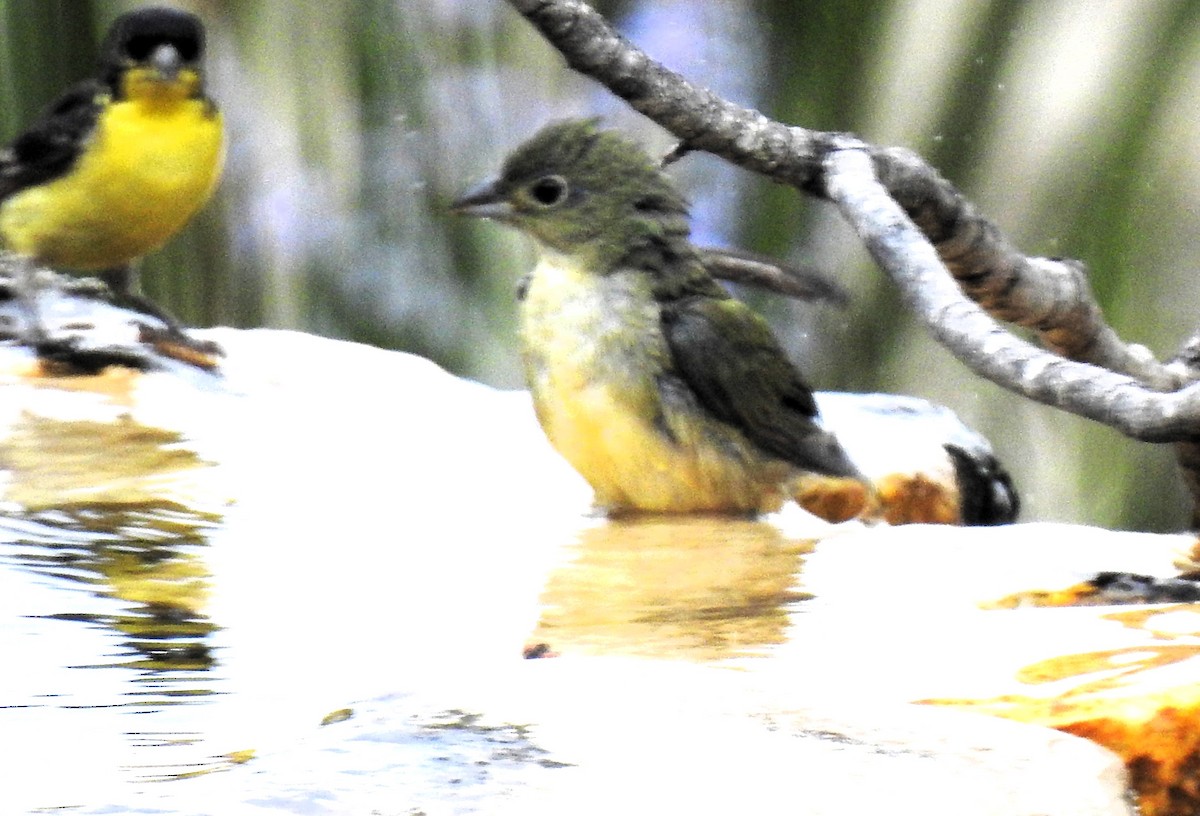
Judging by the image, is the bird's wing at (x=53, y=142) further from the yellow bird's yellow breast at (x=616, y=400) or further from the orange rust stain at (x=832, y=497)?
the orange rust stain at (x=832, y=497)

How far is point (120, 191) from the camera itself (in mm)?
1082

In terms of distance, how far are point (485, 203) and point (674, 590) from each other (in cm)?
28

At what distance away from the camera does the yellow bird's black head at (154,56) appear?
1090 millimetres

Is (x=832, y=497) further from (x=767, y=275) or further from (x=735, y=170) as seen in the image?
(x=735, y=170)

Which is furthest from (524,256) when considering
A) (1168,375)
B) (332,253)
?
(1168,375)

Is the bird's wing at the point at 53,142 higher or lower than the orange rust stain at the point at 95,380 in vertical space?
higher

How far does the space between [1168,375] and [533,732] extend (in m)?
0.80

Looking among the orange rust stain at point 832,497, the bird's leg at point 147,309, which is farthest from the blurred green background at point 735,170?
the orange rust stain at point 832,497

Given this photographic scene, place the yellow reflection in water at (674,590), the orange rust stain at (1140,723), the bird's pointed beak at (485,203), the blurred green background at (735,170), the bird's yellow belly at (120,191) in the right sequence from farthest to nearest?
the blurred green background at (735,170)
the bird's yellow belly at (120,191)
the bird's pointed beak at (485,203)
the yellow reflection in water at (674,590)
the orange rust stain at (1140,723)

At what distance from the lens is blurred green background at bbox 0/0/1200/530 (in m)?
1.50

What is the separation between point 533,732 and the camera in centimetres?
45

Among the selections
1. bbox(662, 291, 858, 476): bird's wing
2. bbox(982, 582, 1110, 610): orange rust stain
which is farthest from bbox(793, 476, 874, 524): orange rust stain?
bbox(982, 582, 1110, 610): orange rust stain

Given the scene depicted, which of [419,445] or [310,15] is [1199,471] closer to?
[419,445]

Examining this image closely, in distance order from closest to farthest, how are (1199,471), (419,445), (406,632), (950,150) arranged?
(406,632) → (419,445) → (1199,471) → (950,150)
